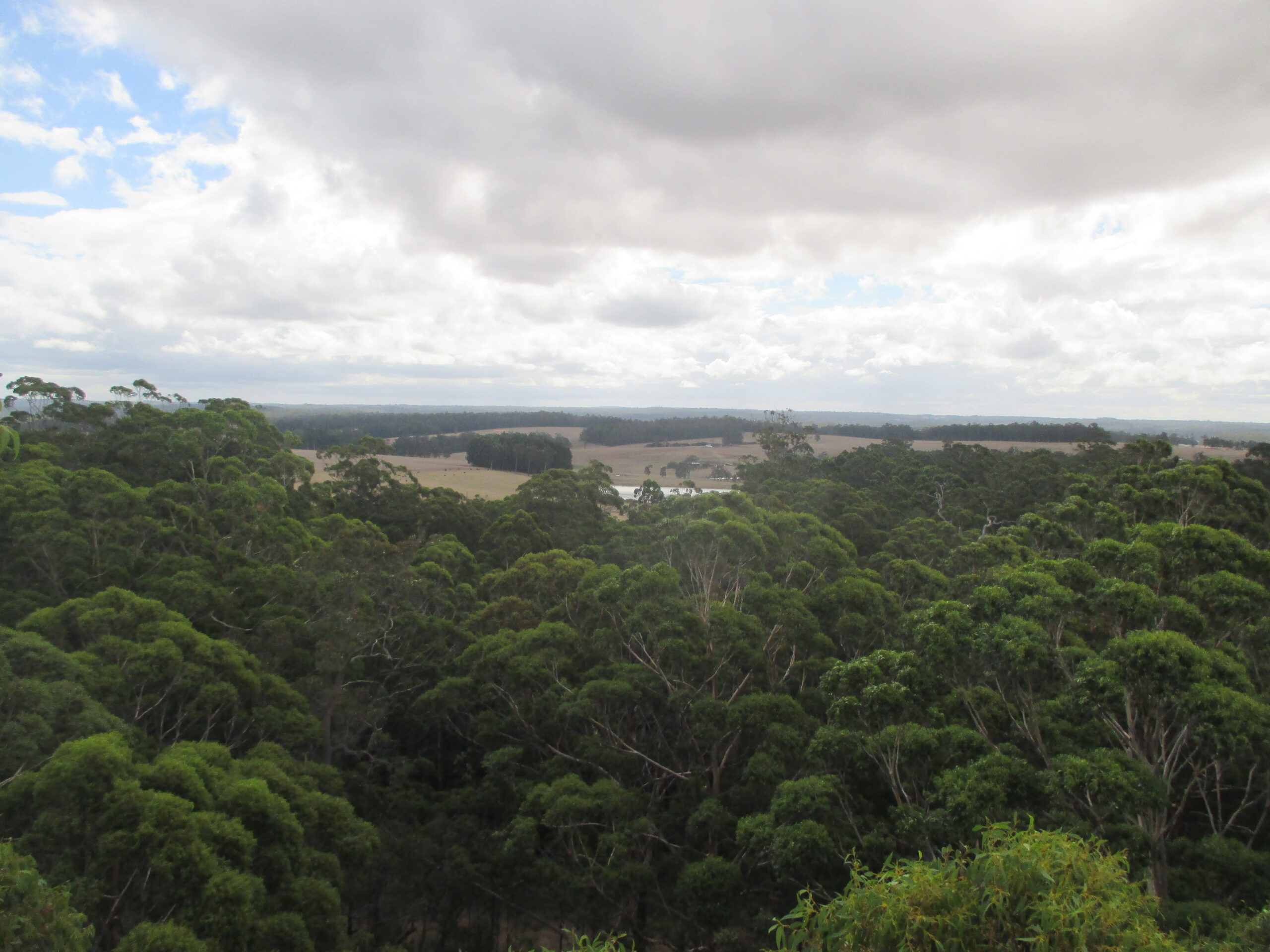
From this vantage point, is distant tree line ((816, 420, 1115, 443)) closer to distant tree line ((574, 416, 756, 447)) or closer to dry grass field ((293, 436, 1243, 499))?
dry grass field ((293, 436, 1243, 499))

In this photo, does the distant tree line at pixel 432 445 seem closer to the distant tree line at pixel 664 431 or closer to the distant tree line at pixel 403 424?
the distant tree line at pixel 403 424

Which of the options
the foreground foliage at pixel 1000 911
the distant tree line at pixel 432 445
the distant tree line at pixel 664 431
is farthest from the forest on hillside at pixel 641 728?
the distant tree line at pixel 664 431

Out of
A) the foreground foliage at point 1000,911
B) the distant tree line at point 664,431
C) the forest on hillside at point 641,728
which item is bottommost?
the forest on hillside at point 641,728

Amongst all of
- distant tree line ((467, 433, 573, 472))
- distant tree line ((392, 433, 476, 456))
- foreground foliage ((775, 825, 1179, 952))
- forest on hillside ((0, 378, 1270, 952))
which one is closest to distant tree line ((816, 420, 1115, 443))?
distant tree line ((467, 433, 573, 472))

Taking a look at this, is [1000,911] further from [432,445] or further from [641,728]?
[432,445]

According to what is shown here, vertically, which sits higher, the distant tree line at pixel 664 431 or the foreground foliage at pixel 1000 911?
the distant tree line at pixel 664 431

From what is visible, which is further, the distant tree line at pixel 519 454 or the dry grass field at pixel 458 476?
the distant tree line at pixel 519 454

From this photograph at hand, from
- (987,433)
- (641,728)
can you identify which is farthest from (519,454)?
(987,433)

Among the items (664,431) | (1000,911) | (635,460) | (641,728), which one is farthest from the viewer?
(664,431)
